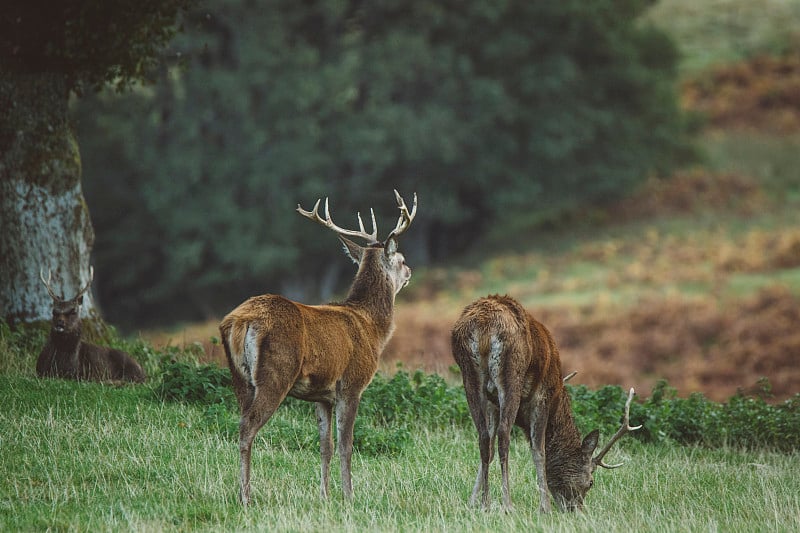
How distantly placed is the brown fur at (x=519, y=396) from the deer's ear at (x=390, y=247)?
118 cm

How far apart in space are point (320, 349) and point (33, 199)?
6.69 m

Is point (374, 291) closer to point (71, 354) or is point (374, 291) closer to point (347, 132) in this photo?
point (71, 354)

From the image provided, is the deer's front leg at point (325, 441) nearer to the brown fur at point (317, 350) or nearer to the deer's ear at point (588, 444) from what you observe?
the brown fur at point (317, 350)

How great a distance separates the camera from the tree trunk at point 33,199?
12.9 meters

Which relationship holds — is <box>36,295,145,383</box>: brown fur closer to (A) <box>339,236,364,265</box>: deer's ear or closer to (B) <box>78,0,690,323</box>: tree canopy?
(A) <box>339,236,364,265</box>: deer's ear

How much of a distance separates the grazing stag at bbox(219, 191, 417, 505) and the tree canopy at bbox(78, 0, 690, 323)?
2204cm

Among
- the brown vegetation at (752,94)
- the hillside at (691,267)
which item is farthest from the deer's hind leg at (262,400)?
the brown vegetation at (752,94)

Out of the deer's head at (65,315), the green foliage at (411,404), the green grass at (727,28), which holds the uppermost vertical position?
the green grass at (727,28)

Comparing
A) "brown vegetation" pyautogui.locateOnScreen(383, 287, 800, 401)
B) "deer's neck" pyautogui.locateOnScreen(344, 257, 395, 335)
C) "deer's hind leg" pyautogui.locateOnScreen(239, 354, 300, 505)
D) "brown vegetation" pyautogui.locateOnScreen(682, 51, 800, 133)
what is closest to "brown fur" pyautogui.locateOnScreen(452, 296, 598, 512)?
"deer's neck" pyautogui.locateOnScreen(344, 257, 395, 335)

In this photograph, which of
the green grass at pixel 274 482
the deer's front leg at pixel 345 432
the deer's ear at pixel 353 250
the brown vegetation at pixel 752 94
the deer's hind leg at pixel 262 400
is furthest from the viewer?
the brown vegetation at pixel 752 94

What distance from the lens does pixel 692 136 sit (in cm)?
3778

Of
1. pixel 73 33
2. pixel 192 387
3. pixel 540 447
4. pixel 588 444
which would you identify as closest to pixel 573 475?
→ pixel 588 444

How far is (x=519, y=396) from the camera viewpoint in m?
7.63

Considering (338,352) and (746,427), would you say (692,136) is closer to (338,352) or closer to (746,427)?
(746,427)
